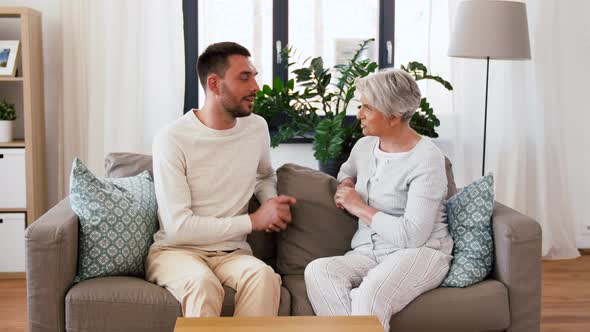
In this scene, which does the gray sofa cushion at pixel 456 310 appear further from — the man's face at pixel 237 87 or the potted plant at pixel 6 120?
the potted plant at pixel 6 120

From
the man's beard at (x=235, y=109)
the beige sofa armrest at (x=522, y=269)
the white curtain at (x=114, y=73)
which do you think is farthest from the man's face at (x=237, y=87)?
the white curtain at (x=114, y=73)

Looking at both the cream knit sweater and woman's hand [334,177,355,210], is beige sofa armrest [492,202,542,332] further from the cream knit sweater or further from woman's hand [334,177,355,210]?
the cream knit sweater

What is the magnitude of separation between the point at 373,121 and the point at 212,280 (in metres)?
0.80

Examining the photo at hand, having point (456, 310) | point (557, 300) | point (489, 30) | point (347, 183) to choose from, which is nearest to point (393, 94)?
point (347, 183)

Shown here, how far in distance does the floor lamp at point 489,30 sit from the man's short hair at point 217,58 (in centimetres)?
155

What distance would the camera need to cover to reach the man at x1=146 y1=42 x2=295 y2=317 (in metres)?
2.71

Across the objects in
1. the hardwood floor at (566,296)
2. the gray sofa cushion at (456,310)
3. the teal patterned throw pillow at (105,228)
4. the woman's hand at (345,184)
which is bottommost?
the hardwood floor at (566,296)

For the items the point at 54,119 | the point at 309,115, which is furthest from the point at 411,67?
the point at 54,119

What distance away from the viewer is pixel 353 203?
2908mm

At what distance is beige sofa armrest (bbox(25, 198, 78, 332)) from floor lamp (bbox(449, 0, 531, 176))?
7.60 feet

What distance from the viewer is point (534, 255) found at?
110 inches

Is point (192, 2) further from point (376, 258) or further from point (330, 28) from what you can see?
point (376, 258)

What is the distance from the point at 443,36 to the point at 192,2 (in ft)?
4.97

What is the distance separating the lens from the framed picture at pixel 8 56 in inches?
169
